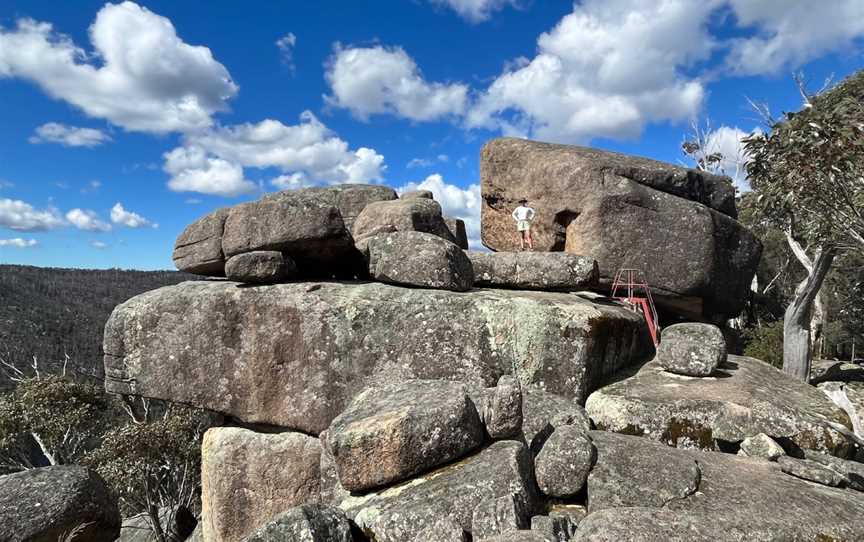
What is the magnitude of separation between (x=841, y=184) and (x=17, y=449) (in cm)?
3622

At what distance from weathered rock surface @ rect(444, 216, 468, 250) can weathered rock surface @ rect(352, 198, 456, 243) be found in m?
1.65

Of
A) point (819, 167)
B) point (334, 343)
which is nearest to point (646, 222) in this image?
point (819, 167)

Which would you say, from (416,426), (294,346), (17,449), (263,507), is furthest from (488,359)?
(17,449)

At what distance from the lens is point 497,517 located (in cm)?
633

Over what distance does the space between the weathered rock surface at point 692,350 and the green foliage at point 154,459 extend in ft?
63.0

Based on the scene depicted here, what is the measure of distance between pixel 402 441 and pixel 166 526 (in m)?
19.8

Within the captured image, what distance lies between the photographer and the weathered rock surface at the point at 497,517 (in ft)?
20.6

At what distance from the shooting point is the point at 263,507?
11.4m

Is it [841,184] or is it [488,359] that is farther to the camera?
[841,184]

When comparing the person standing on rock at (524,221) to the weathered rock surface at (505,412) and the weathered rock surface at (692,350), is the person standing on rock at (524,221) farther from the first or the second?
the weathered rock surface at (505,412)

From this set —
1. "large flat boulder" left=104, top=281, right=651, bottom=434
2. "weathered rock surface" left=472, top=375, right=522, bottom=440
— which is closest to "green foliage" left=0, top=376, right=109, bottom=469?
"large flat boulder" left=104, top=281, right=651, bottom=434

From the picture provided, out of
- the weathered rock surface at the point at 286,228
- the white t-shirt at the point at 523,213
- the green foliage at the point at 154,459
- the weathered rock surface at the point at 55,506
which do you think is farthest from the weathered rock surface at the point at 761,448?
the green foliage at the point at 154,459

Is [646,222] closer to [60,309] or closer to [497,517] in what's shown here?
[497,517]

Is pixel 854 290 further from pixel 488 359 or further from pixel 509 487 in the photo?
pixel 509 487
